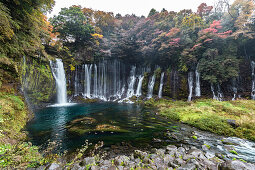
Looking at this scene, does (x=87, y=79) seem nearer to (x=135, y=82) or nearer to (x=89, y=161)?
(x=135, y=82)

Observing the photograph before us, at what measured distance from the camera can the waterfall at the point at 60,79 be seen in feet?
52.5

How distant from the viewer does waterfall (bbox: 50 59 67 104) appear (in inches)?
631

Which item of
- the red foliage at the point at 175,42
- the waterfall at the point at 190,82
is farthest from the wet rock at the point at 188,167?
the red foliage at the point at 175,42

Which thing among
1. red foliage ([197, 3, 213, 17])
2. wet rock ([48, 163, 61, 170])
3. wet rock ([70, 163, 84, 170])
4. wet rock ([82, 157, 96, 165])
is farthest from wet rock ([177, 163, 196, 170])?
red foliage ([197, 3, 213, 17])

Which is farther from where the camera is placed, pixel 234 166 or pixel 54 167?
pixel 54 167

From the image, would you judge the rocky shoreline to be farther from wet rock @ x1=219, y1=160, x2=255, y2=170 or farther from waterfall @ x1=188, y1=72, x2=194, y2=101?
waterfall @ x1=188, y1=72, x2=194, y2=101

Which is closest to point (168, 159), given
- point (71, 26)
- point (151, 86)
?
point (151, 86)

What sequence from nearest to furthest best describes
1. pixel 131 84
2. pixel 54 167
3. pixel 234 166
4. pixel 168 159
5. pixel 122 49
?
pixel 234 166
pixel 54 167
pixel 168 159
pixel 122 49
pixel 131 84

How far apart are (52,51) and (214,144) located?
21956 millimetres

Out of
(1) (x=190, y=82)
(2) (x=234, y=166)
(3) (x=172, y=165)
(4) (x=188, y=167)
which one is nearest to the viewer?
(2) (x=234, y=166)

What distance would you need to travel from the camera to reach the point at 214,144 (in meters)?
3.98

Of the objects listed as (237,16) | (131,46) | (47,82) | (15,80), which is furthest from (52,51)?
(237,16)

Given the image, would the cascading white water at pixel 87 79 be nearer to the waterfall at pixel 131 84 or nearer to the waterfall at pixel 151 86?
the waterfall at pixel 131 84

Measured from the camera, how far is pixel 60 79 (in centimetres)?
1698
